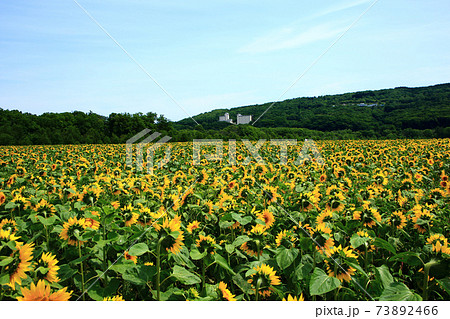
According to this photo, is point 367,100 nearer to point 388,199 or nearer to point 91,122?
point 91,122

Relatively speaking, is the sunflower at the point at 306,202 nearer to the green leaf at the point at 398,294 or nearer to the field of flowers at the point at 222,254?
the field of flowers at the point at 222,254

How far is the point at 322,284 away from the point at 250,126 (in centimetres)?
2001

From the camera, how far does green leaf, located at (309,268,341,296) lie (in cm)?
183

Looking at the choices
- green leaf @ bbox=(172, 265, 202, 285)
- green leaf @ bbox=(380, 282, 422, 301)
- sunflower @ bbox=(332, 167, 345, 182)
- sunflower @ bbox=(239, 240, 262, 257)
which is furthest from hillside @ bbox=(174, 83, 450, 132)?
green leaf @ bbox=(380, 282, 422, 301)

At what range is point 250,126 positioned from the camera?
21547 millimetres

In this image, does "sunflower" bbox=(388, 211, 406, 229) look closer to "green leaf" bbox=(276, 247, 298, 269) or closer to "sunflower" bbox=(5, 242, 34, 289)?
"green leaf" bbox=(276, 247, 298, 269)

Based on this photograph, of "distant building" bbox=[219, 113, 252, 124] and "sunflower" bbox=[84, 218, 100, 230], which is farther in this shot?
"distant building" bbox=[219, 113, 252, 124]

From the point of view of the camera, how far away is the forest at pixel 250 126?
843 inches

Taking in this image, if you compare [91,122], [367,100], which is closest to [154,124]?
[91,122]

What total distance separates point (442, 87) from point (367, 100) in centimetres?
2023

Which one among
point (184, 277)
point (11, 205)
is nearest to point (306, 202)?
point (184, 277)

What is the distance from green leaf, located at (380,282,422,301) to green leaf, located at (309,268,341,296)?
293 millimetres

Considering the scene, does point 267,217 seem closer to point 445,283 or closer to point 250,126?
point 445,283
